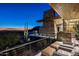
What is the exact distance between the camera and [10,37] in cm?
249

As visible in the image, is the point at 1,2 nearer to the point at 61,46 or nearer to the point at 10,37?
the point at 10,37

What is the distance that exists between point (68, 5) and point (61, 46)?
0.53m

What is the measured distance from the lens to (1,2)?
2.47m

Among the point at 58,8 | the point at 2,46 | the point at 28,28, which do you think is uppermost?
the point at 58,8

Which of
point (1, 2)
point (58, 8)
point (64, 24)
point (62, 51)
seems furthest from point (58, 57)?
point (1, 2)

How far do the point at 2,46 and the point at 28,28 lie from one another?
400mm

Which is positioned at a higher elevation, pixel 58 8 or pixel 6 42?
pixel 58 8

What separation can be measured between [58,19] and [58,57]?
1.59 ft

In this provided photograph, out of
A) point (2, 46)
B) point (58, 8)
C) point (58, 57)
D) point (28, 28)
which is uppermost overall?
point (58, 8)

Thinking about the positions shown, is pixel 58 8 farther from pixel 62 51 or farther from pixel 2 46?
pixel 2 46

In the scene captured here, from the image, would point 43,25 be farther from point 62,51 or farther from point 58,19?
point 62,51

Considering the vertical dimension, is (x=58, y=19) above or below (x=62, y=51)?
above

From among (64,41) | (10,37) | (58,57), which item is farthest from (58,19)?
(10,37)

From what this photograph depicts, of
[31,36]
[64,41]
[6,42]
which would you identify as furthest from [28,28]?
[64,41]
